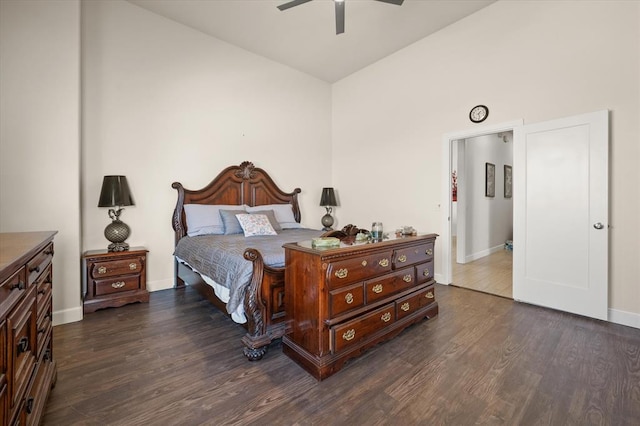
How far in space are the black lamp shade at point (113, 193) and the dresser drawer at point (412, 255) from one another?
2.89 metres

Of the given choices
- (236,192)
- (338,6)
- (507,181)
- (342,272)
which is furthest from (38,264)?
(507,181)

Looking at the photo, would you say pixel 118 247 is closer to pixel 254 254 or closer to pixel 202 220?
pixel 202 220

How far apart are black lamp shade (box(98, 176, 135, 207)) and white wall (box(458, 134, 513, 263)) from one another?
502 centimetres

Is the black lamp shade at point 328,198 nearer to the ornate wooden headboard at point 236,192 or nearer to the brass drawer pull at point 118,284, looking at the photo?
the ornate wooden headboard at point 236,192

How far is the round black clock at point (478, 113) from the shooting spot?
11.4ft

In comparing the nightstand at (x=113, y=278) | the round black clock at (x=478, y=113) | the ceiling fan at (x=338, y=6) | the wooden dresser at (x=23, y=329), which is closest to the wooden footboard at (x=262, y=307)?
the wooden dresser at (x=23, y=329)

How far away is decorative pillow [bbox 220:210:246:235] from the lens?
11.7 ft

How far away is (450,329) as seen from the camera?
8.20 feet

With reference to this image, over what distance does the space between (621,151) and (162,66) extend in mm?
5066

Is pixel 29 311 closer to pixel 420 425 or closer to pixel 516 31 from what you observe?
pixel 420 425

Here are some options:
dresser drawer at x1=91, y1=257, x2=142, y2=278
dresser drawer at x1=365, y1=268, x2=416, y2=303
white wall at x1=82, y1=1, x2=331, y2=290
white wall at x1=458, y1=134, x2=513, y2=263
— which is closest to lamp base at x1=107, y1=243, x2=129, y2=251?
dresser drawer at x1=91, y1=257, x2=142, y2=278

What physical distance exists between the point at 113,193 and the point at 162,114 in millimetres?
1216

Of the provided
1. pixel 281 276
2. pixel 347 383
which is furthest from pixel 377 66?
pixel 347 383

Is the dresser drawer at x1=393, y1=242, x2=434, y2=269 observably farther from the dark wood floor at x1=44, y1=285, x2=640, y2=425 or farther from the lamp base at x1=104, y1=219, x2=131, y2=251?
the lamp base at x1=104, y1=219, x2=131, y2=251
